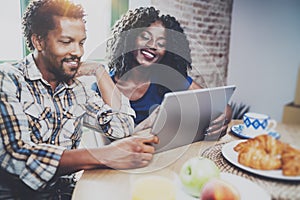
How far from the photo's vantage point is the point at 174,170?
1.09 meters

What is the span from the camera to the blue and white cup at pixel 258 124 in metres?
1.25

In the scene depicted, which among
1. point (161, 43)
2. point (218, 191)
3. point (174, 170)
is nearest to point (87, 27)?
point (161, 43)

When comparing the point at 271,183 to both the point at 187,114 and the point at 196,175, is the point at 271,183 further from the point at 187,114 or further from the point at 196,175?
the point at 187,114

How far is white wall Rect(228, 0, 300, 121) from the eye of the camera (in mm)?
1298

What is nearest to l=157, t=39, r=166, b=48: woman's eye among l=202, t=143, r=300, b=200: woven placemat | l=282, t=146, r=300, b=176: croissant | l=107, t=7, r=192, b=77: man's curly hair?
l=107, t=7, r=192, b=77: man's curly hair

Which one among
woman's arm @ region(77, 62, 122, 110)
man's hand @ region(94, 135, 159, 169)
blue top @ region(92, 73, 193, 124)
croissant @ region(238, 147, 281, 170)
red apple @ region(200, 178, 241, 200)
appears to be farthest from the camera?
blue top @ region(92, 73, 193, 124)

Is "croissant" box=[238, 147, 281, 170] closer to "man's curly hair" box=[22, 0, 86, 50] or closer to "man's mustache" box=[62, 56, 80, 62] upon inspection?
"man's mustache" box=[62, 56, 80, 62]

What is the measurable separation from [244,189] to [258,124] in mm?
381

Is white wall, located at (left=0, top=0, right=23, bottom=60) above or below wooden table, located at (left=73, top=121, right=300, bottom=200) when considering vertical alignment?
above

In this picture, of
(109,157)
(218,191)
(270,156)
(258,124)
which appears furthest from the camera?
(258,124)

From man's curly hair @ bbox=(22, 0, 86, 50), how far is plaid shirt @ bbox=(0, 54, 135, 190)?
0.32ft

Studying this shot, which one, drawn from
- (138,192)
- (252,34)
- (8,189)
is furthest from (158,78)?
(8,189)

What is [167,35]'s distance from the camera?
1355 millimetres

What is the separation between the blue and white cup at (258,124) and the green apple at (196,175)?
0.38m
